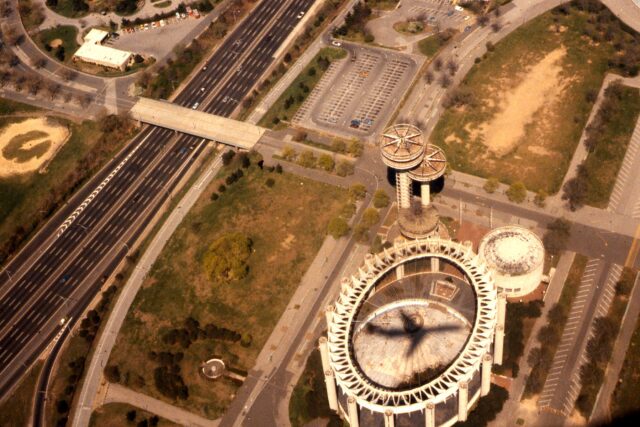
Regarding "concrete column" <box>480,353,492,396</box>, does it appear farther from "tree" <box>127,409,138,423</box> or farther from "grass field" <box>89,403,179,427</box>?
"tree" <box>127,409,138,423</box>

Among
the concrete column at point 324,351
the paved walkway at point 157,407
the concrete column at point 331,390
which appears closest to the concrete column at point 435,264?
the concrete column at point 324,351

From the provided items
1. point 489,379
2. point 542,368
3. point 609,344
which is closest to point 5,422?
point 489,379

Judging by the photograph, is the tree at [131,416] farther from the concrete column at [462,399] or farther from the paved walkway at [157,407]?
the concrete column at [462,399]

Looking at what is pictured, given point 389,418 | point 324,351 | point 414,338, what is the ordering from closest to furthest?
point 389,418 → point 324,351 → point 414,338

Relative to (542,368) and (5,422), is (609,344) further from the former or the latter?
(5,422)

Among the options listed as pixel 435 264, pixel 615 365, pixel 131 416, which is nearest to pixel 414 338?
pixel 435 264

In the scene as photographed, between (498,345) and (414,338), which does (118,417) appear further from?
(498,345)
